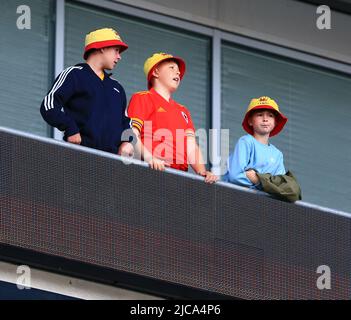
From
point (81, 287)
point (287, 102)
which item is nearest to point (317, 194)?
point (287, 102)

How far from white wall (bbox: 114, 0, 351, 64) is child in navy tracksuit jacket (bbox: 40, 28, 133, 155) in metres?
3.03

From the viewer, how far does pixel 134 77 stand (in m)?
21.7

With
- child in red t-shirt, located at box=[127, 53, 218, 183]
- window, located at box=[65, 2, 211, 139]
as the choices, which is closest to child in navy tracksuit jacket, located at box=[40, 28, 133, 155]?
child in red t-shirt, located at box=[127, 53, 218, 183]

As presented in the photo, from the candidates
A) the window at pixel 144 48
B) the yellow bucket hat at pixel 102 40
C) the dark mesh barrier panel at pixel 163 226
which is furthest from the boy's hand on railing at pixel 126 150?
the window at pixel 144 48

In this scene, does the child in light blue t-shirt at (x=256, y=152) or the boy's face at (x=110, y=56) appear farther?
the child in light blue t-shirt at (x=256, y=152)

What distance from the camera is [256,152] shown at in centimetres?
1928

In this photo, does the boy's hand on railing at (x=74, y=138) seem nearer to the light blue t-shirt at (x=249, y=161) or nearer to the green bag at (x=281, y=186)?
the light blue t-shirt at (x=249, y=161)

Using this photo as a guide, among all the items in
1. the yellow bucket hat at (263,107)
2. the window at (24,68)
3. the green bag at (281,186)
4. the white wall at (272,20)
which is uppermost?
the white wall at (272,20)

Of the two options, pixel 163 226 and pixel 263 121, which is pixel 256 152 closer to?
pixel 263 121

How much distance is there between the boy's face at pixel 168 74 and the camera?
63.5 ft

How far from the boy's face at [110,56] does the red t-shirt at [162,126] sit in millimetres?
434

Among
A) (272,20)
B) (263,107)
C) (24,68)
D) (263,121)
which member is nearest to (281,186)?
(263,121)

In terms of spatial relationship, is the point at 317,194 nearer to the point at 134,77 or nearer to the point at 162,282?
the point at 134,77
